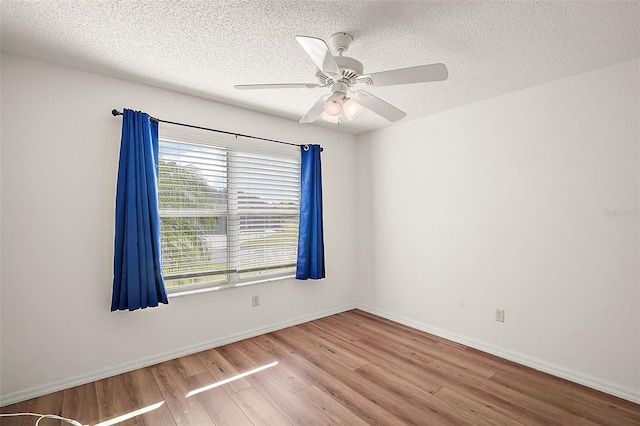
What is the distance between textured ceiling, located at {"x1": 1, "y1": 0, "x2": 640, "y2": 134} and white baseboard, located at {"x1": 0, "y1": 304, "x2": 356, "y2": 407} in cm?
234

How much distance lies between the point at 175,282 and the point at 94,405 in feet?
3.34

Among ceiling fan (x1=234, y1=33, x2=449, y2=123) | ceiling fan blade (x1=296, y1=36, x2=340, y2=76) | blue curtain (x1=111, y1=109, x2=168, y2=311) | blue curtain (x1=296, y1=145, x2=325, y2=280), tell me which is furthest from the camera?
blue curtain (x1=296, y1=145, x2=325, y2=280)

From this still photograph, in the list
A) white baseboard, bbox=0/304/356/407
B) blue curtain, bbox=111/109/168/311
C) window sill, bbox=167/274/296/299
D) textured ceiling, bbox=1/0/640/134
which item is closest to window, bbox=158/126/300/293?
window sill, bbox=167/274/296/299

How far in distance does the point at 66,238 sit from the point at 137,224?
49 cm

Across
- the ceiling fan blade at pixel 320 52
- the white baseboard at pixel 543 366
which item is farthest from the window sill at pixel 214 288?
the ceiling fan blade at pixel 320 52

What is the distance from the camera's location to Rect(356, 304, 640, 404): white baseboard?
7.25 feet

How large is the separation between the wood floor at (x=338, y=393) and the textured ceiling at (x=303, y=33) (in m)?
2.39

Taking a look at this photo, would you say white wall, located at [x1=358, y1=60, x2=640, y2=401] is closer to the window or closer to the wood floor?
the wood floor

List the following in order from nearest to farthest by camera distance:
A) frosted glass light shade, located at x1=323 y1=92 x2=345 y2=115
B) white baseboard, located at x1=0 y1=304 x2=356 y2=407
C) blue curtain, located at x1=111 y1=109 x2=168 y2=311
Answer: frosted glass light shade, located at x1=323 y1=92 x2=345 y2=115 → white baseboard, located at x1=0 y1=304 x2=356 y2=407 → blue curtain, located at x1=111 y1=109 x2=168 y2=311

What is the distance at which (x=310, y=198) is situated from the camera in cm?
365

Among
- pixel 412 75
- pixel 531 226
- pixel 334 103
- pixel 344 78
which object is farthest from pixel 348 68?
pixel 531 226

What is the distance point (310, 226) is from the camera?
12.0 feet

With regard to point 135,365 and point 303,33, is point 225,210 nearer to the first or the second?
point 135,365

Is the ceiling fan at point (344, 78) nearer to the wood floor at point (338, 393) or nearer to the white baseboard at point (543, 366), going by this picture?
the wood floor at point (338, 393)
